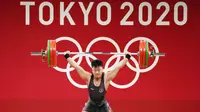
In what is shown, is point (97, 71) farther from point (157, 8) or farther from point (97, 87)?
point (157, 8)

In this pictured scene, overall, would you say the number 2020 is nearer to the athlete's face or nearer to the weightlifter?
the weightlifter

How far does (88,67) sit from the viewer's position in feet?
Result: 18.8

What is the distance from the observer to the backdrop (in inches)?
224

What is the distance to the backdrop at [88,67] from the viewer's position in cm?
568

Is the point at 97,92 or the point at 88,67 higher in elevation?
the point at 88,67

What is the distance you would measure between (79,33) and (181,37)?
4.74 ft

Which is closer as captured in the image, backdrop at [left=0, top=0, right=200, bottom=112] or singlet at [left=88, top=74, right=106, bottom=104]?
singlet at [left=88, top=74, right=106, bottom=104]

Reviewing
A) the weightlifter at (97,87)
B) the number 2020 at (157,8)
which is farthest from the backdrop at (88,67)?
the weightlifter at (97,87)

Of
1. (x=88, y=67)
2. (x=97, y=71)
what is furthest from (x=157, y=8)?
(x=97, y=71)

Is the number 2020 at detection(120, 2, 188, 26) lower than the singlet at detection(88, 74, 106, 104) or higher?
higher

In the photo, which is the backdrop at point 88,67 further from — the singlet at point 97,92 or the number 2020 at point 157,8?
the singlet at point 97,92

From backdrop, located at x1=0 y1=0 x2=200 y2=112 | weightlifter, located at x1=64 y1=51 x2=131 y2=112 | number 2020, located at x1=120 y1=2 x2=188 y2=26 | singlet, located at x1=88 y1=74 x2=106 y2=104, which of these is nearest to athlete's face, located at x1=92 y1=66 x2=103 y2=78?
weightlifter, located at x1=64 y1=51 x2=131 y2=112

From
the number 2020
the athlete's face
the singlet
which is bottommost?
the singlet

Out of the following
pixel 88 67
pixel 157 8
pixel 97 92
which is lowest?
pixel 97 92
